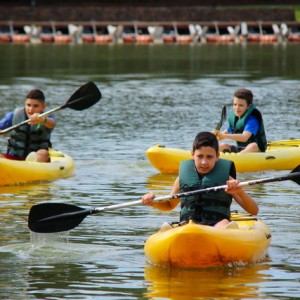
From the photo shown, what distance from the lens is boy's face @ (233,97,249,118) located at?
1389cm

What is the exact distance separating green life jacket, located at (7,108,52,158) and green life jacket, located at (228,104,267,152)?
209 cm

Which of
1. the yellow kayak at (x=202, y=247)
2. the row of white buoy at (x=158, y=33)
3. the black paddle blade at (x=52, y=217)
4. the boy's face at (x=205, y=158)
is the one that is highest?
the row of white buoy at (x=158, y=33)

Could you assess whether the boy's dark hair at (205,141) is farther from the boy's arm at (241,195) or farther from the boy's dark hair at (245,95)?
the boy's dark hair at (245,95)

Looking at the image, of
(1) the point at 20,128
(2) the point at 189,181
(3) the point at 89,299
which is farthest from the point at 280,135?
(3) the point at 89,299

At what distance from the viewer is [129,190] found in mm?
13234

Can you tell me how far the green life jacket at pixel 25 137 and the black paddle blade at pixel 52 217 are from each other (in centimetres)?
379

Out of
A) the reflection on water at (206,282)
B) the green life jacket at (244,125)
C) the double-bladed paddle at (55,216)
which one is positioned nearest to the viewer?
the reflection on water at (206,282)

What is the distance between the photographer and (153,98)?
25891 millimetres

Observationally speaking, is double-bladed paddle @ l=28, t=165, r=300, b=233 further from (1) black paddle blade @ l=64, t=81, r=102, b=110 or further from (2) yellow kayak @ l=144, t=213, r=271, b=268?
(1) black paddle blade @ l=64, t=81, r=102, b=110

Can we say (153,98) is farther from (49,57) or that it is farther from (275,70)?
(49,57)

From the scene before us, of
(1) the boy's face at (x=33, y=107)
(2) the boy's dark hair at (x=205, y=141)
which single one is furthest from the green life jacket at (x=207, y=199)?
(1) the boy's face at (x=33, y=107)

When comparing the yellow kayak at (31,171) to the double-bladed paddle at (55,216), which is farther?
the yellow kayak at (31,171)

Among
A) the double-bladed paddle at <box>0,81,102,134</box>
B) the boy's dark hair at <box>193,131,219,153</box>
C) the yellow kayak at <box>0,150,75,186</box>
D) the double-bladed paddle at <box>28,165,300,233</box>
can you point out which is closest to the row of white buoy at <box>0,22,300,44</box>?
the double-bladed paddle at <box>0,81,102,134</box>

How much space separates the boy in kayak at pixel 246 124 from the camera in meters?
13.9
